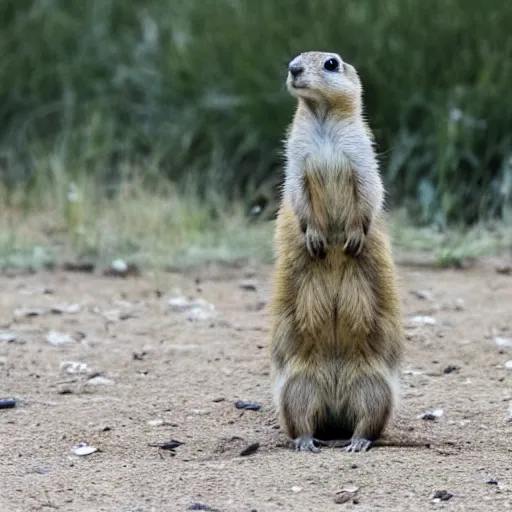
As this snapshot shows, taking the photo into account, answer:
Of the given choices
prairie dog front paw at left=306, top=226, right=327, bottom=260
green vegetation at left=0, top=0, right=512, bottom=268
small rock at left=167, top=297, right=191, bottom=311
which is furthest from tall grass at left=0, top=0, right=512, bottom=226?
prairie dog front paw at left=306, top=226, right=327, bottom=260

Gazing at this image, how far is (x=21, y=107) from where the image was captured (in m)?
11.3

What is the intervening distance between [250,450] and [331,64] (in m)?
1.40

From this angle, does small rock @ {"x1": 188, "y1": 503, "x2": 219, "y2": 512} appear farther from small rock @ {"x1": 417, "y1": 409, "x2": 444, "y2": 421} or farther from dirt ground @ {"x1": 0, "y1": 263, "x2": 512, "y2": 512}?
small rock @ {"x1": 417, "y1": 409, "x2": 444, "y2": 421}

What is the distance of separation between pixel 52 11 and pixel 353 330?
7.80m

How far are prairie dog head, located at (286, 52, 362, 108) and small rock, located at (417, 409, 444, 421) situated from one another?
4.13ft

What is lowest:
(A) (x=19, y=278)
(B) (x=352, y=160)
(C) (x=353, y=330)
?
(A) (x=19, y=278)

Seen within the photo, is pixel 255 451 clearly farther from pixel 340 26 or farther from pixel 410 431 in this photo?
pixel 340 26

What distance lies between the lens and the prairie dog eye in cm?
449

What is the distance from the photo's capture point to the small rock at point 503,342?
19.5ft

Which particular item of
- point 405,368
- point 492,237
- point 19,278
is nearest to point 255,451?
point 405,368

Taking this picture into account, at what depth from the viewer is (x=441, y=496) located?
12.7ft

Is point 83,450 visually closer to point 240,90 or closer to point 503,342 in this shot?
point 503,342

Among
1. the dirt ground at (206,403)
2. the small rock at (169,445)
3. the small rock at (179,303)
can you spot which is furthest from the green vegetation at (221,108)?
the small rock at (169,445)

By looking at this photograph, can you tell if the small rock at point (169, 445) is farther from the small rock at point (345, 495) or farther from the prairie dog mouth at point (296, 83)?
the prairie dog mouth at point (296, 83)
